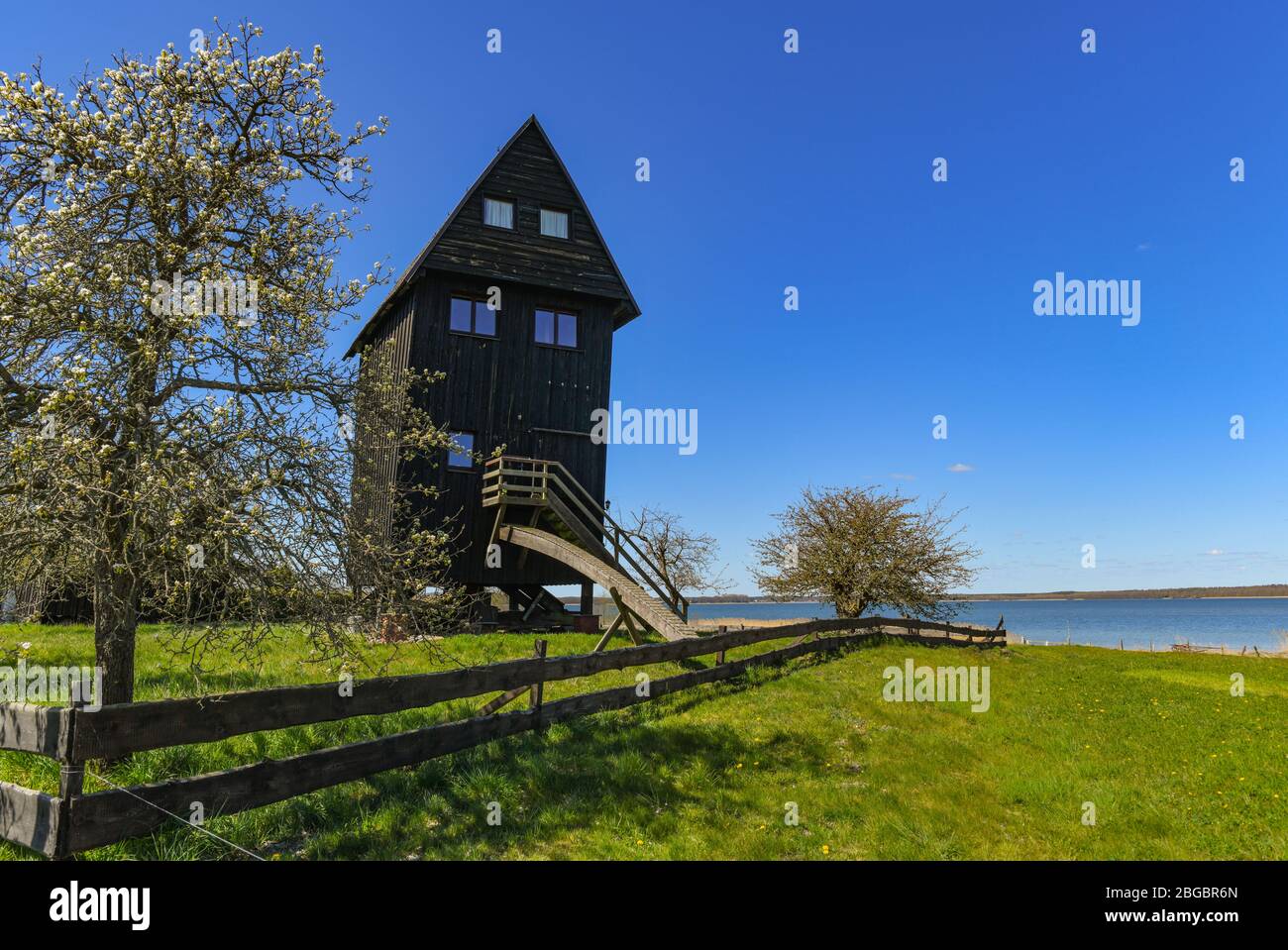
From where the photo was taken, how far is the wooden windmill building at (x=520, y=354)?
68.0ft

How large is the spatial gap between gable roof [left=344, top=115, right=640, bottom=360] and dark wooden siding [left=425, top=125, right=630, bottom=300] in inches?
1.3

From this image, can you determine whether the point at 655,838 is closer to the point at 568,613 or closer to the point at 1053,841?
the point at 1053,841

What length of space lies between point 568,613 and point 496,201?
13.2 m

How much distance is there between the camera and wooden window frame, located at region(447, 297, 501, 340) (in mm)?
21188

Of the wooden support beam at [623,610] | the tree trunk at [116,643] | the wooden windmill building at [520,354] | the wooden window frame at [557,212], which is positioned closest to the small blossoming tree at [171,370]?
the tree trunk at [116,643]

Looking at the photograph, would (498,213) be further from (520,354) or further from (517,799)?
(517,799)

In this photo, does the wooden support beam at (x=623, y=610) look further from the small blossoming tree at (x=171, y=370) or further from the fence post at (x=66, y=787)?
the fence post at (x=66, y=787)

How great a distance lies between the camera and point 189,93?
794 cm

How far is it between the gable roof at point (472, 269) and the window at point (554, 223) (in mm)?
576

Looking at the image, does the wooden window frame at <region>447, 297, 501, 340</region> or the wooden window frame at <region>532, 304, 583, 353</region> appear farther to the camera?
the wooden window frame at <region>532, 304, 583, 353</region>

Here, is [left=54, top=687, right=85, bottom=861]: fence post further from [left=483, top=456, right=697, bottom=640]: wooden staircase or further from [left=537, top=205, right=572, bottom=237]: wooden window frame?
[left=537, top=205, right=572, bottom=237]: wooden window frame

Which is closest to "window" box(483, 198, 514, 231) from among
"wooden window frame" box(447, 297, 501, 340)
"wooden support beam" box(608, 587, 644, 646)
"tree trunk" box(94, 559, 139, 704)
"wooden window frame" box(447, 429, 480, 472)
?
"wooden window frame" box(447, 297, 501, 340)
